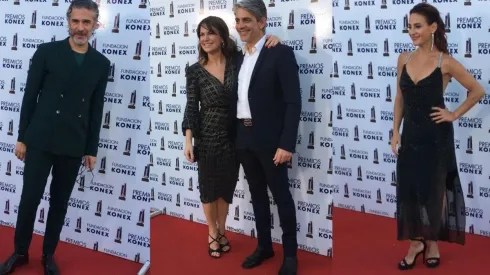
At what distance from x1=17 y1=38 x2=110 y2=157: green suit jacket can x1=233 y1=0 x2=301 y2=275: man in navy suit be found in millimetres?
672

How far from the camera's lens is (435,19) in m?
2.16

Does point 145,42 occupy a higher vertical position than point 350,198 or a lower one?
higher

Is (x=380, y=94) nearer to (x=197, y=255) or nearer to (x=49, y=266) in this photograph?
(x=197, y=255)

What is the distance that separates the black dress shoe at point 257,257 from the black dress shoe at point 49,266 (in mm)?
918

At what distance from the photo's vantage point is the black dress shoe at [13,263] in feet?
7.39

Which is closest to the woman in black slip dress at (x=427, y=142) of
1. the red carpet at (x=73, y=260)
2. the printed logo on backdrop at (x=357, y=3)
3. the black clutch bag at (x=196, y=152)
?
the printed logo on backdrop at (x=357, y=3)

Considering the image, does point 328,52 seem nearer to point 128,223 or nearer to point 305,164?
point 305,164

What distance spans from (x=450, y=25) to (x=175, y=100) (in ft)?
4.63

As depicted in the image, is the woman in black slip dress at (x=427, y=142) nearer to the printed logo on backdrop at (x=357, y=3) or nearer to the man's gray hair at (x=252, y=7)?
the printed logo on backdrop at (x=357, y=3)

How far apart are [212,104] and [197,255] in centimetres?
82

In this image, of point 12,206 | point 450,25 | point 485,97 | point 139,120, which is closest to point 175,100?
point 139,120

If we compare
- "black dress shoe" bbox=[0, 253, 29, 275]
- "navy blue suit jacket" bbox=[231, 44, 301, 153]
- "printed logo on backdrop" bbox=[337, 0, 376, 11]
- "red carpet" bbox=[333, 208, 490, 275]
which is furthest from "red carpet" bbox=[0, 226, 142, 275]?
"printed logo on backdrop" bbox=[337, 0, 376, 11]

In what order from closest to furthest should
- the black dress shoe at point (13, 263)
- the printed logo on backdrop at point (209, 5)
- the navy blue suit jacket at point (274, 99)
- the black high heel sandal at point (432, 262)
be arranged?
the navy blue suit jacket at point (274, 99) → the printed logo on backdrop at point (209, 5) → the black dress shoe at point (13, 263) → the black high heel sandal at point (432, 262)

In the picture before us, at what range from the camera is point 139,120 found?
226 centimetres
